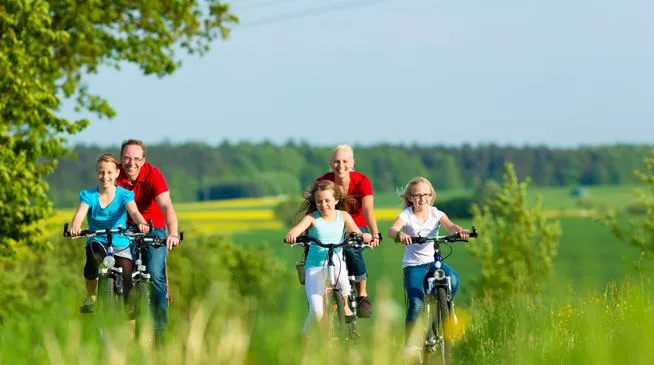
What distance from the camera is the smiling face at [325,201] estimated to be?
10.6 meters

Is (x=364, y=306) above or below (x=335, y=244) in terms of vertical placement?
below

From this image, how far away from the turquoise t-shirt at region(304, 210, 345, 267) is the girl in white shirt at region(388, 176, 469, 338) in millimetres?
538

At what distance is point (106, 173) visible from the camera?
10477 mm

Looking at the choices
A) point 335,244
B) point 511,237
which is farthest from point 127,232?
point 511,237

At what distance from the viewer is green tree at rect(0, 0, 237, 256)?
28641 millimetres

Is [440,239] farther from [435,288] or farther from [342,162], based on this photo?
[342,162]

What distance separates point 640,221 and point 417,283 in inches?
1860

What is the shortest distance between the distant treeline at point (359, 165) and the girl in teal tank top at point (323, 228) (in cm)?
12668

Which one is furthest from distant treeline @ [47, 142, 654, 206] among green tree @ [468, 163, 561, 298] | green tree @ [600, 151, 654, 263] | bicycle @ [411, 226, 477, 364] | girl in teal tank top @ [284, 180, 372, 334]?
bicycle @ [411, 226, 477, 364]

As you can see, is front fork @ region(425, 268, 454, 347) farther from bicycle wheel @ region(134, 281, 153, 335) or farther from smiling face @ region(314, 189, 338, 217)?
bicycle wheel @ region(134, 281, 153, 335)

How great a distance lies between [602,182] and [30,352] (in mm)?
144710

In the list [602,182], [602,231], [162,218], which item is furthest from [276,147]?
[162,218]

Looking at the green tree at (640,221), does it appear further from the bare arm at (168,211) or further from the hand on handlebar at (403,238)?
the hand on handlebar at (403,238)

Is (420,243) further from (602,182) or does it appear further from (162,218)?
(602,182)
